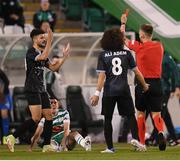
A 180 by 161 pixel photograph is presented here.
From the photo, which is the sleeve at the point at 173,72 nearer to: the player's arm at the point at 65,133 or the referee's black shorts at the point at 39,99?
the player's arm at the point at 65,133

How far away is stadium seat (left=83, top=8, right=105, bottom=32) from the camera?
28766 mm

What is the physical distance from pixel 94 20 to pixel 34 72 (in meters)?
12.2

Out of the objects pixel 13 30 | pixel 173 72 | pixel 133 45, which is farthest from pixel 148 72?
pixel 13 30

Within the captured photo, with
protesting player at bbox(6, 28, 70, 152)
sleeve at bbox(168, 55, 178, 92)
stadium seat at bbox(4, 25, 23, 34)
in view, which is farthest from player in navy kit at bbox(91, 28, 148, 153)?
stadium seat at bbox(4, 25, 23, 34)

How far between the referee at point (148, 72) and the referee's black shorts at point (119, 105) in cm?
85

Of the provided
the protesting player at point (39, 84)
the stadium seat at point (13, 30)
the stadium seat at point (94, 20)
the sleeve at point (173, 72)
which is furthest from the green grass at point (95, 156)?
the stadium seat at point (94, 20)

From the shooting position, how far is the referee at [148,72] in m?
17.1

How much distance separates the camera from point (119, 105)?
16453mm

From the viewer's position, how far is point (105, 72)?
1625cm

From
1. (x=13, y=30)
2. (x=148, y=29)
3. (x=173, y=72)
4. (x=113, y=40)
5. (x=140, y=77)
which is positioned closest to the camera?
(x=113, y=40)

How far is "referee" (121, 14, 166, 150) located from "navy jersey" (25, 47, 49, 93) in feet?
4.96

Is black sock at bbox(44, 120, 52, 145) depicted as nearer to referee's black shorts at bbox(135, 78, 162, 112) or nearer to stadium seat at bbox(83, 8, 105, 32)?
referee's black shorts at bbox(135, 78, 162, 112)

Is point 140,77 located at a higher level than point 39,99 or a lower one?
higher

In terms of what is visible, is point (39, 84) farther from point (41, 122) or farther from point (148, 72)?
point (148, 72)
